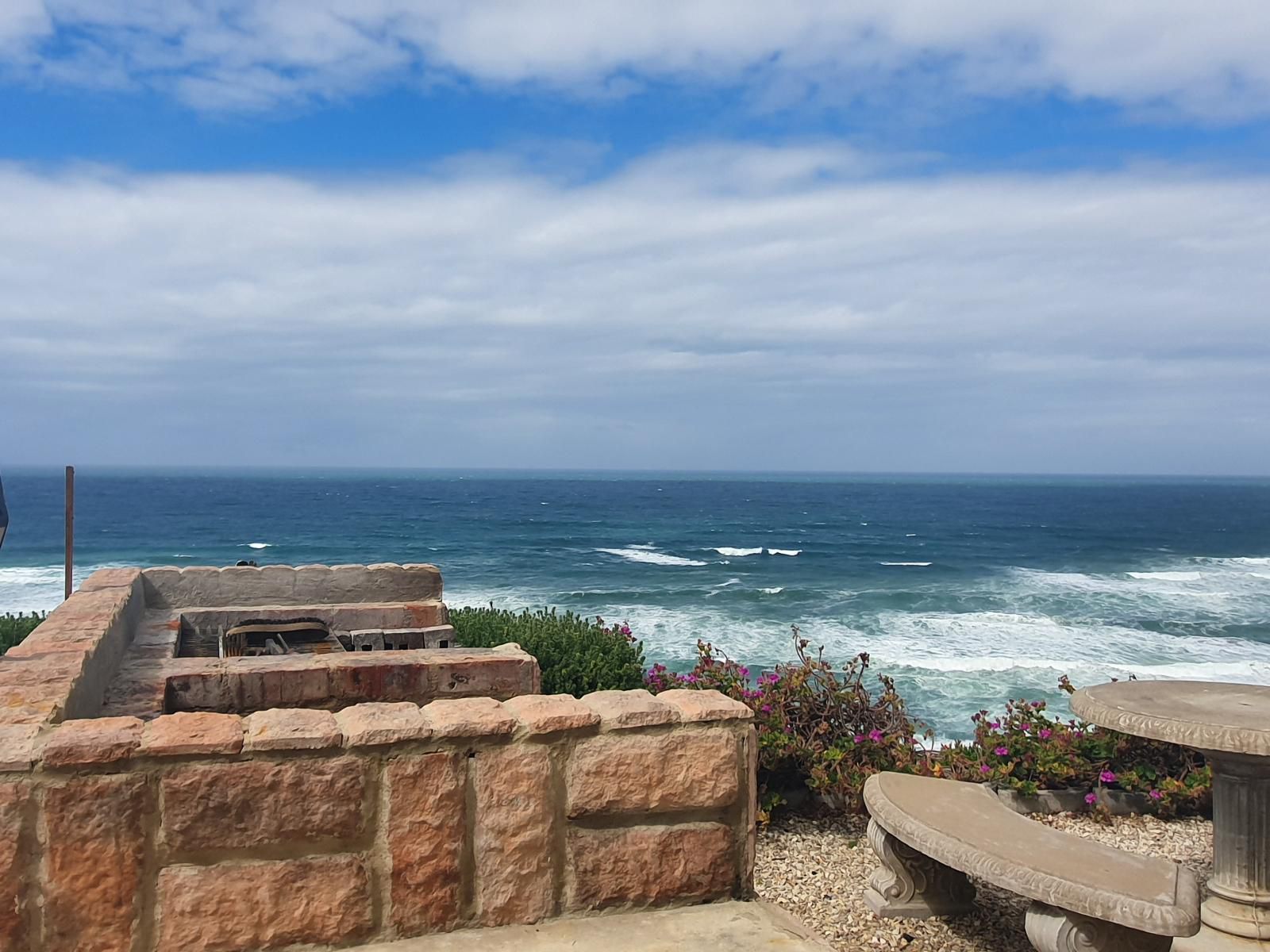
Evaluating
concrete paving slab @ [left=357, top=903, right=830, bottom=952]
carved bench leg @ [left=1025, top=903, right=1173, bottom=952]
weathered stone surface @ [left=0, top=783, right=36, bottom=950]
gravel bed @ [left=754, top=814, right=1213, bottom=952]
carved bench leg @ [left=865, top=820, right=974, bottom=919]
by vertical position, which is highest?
weathered stone surface @ [left=0, top=783, right=36, bottom=950]

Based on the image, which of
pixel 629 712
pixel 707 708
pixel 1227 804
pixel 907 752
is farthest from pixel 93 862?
pixel 1227 804

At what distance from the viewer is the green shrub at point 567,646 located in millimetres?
7207

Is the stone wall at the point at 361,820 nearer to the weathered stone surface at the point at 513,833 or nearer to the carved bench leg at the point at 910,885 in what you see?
the weathered stone surface at the point at 513,833

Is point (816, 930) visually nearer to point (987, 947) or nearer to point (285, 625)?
point (987, 947)

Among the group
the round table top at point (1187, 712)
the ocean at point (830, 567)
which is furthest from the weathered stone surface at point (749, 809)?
the ocean at point (830, 567)

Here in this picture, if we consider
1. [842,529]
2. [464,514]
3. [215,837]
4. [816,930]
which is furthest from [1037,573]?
[464,514]

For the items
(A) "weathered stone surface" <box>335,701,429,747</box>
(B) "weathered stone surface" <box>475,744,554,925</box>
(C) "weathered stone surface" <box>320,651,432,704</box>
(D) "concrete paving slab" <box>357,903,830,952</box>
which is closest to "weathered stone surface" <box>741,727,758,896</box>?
(D) "concrete paving slab" <box>357,903,830,952</box>

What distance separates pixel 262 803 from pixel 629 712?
3.58ft

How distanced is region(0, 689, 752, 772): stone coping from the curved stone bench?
4.74 ft

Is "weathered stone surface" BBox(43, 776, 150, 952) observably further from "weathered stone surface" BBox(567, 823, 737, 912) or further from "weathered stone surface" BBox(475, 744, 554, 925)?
"weathered stone surface" BBox(567, 823, 737, 912)

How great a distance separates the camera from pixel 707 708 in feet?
Answer: 10.7

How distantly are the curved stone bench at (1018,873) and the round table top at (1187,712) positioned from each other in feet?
2.54

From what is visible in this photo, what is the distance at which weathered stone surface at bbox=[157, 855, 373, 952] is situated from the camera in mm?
2703

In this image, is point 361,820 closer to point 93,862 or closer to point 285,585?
point 93,862
